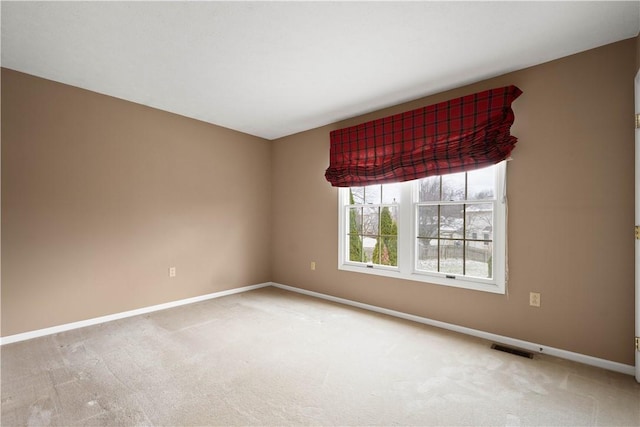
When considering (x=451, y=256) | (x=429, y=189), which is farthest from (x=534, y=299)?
(x=429, y=189)

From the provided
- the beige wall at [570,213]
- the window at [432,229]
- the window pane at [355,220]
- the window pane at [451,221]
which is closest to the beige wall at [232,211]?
the beige wall at [570,213]

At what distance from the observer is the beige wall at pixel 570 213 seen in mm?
2191

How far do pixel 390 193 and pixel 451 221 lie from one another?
79 centimetres

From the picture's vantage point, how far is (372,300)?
3635 millimetres

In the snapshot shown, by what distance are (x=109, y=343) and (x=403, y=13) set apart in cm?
346

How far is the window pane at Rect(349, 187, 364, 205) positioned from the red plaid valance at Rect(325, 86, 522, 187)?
0.62 feet

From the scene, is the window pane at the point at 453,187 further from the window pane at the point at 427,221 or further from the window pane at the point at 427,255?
the window pane at the point at 427,255

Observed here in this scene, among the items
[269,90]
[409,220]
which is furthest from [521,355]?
[269,90]

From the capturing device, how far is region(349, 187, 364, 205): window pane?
3906 millimetres

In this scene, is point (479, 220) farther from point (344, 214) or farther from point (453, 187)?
point (344, 214)

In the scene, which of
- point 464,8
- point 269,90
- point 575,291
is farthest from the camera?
point 269,90

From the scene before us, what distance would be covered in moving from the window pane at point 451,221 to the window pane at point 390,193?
55cm

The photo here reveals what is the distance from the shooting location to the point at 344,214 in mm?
3998

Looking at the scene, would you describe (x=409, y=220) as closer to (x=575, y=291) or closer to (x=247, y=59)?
(x=575, y=291)
